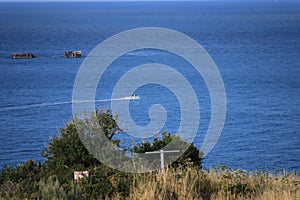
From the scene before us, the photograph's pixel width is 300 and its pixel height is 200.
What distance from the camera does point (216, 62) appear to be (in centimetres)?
8544

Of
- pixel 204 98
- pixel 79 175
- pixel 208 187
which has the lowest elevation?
pixel 208 187

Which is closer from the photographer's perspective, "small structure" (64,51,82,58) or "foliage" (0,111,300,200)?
"foliage" (0,111,300,200)

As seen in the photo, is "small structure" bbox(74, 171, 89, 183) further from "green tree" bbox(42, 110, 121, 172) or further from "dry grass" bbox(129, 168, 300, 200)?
"green tree" bbox(42, 110, 121, 172)

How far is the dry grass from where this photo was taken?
9.82 meters

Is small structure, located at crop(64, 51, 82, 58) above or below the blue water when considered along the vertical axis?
above

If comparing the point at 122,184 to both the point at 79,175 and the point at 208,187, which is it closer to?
the point at 79,175

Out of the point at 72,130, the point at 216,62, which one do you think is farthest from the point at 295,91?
the point at 72,130

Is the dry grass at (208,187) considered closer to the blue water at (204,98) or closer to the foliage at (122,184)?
the foliage at (122,184)

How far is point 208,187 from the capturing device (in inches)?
425

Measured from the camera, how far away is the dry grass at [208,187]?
9820 mm

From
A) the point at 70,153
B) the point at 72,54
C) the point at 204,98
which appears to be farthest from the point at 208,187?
the point at 72,54

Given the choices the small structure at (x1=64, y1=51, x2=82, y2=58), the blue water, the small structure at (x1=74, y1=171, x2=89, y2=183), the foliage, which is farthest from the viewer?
the small structure at (x1=64, y1=51, x2=82, y2=58)

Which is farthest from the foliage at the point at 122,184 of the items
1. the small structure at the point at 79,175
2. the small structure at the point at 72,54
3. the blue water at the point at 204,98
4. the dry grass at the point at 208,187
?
the small structure at the point at 72,54

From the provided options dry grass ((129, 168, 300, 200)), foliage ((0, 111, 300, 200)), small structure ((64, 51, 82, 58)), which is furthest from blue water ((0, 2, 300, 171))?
dry grass ((129, 168, 300, 200))
